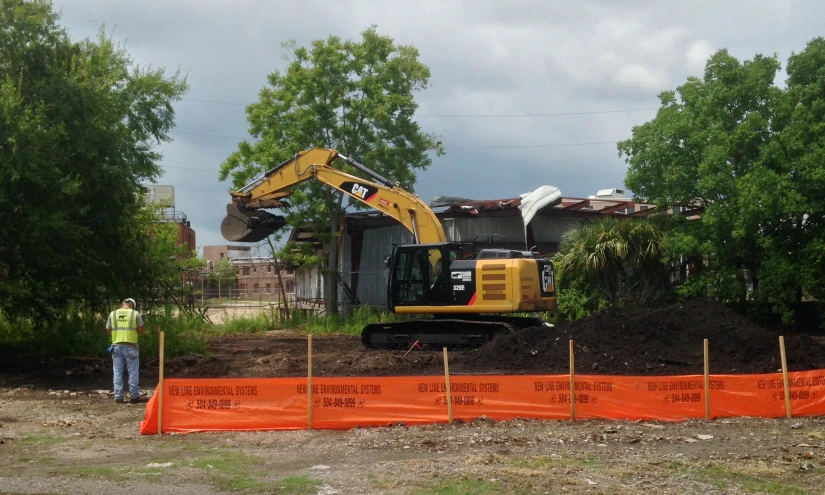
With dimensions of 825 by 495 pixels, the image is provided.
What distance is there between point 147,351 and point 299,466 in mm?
10765

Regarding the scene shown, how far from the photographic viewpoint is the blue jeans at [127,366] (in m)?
14.6

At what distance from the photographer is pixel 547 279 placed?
21.0 m

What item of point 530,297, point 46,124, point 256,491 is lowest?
point 256,491

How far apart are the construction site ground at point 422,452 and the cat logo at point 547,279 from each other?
354 centimetres

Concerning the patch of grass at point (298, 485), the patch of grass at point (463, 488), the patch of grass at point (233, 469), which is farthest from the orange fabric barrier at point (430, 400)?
the patch of grass at point (463, 488)

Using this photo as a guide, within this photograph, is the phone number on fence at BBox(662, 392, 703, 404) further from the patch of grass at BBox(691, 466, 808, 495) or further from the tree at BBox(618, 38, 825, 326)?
the tree at BBox(618, 38, 825, 326)

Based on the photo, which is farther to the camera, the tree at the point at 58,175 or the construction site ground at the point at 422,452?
the tree at the point at 58,175

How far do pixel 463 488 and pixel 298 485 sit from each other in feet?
5.28

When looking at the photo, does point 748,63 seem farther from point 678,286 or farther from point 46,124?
point 46,124

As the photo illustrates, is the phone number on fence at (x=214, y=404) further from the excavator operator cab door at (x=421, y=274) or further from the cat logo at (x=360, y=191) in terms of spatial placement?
the cat logo at (x=360, y=191)

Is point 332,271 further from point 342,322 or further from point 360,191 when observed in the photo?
point 360,191

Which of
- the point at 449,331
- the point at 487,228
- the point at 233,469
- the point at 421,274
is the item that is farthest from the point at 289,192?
the point at 233,469

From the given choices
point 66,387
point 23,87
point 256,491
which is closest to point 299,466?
point 256,491

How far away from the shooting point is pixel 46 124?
1695cm
